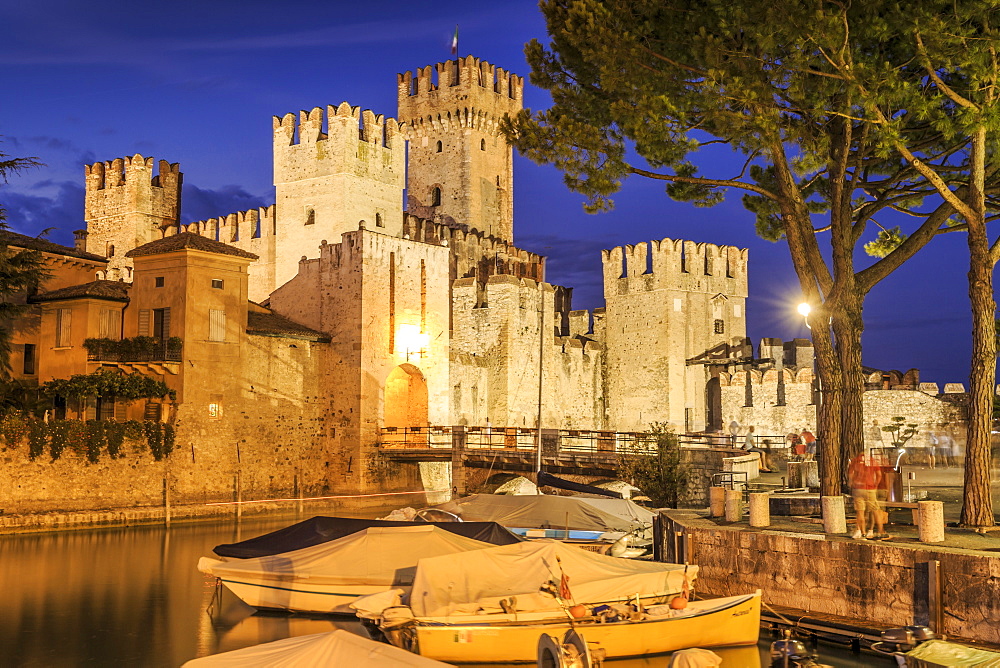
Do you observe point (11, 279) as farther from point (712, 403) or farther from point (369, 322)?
point (712, 403)

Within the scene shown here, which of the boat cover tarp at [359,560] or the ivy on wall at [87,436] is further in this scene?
the ivy on wall at [87,436]

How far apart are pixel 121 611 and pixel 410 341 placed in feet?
56.3

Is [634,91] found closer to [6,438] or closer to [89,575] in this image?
[89,575]

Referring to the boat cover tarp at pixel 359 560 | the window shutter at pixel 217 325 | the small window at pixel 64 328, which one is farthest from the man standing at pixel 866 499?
the small window at pixel 64 328

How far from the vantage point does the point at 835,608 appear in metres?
12.0

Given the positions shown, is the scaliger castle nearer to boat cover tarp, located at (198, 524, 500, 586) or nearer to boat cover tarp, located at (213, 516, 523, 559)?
boat cover tarp, located at (213, 516, 523, 559)

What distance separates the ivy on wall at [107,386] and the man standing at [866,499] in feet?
61.1

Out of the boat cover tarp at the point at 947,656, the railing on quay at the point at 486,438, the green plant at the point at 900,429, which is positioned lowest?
the boat cover tarp at the point at 947,656

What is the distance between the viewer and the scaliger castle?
26625 mm

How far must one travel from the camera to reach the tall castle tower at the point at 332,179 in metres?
36.3

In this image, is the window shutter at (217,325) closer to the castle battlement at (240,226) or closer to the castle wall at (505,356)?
the castle wall at (505,356)

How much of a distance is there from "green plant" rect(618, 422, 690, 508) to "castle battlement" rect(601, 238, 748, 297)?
577 inches

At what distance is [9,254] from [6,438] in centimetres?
569

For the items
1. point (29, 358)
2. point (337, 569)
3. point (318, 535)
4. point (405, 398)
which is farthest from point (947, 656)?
point (405, 398)
